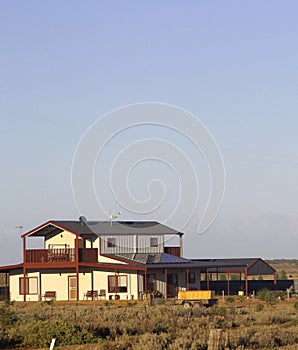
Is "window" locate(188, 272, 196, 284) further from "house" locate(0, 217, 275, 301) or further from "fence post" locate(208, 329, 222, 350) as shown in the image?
"fence post" locate(208, 329, 222, 350)

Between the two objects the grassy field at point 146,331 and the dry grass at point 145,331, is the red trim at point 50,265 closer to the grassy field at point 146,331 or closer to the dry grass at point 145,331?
the grassy field at point 146,331

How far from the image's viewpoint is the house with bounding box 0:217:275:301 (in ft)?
195

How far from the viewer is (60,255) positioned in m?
61.0

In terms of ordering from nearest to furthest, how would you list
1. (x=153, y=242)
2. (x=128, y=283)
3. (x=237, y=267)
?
(x=128, y=283) < (x=153, y=242) < (x=237, y=267)

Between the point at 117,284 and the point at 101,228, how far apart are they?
519 centimetres

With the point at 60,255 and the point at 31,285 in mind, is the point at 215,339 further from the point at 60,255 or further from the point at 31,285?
the point at 31,285

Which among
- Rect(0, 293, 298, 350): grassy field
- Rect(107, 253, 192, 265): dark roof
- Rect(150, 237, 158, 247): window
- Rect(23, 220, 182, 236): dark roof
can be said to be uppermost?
Rect(23, 220, 182, 236): dark roof

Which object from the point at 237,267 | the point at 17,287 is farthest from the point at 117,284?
the point at 237,267

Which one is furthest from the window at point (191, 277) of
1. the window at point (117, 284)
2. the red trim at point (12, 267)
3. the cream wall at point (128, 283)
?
the red trim at point (12, 267)

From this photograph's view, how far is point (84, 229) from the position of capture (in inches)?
2470

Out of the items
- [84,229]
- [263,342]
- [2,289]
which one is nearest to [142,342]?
[263,342]

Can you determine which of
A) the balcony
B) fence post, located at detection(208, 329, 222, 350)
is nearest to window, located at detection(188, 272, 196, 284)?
the balcony

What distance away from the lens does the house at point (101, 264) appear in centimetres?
5934

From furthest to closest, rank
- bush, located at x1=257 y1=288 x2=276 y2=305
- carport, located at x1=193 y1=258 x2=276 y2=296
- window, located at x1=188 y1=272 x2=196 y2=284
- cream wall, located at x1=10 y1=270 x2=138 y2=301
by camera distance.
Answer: window, located at x1=188 y1=272 x2=196 y2=284, carport, located at x1=193 y1=258 x2=276 y2=296, cream wall, located at x1=10 y1=270 x2=138 y2=301, bush, located at x1=257 y1=288 x2=276 y2=305
